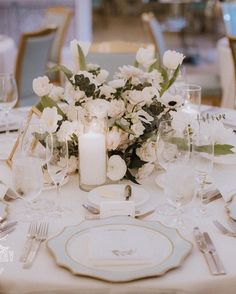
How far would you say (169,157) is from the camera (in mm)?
1452

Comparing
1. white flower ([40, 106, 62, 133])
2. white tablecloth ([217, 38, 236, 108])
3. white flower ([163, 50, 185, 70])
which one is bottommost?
white tablecloth ([217, 38, 236, 108])

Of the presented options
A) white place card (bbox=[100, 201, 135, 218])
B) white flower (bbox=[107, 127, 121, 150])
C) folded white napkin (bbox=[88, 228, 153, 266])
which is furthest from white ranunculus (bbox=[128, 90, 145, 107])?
folded white napkin (bbox=[88, 228, 153, 266])

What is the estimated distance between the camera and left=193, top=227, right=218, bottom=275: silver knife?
1.12 metres

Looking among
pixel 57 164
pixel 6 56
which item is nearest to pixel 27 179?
pixel 57 164

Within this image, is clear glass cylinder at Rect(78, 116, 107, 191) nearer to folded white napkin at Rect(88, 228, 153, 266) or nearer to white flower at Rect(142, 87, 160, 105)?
white flower at Rect(142, 87, 160, 105)

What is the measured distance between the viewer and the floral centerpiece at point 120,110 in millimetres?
1554

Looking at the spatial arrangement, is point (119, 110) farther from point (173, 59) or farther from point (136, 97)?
point (173, 59)

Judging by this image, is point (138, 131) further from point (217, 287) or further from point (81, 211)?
point (217, 287)

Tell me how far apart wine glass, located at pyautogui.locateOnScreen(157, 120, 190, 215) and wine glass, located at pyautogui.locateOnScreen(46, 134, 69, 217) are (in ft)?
0.85

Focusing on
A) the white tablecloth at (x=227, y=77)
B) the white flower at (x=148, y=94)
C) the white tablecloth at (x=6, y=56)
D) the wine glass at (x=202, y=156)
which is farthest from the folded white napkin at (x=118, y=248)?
the white tablecloth at (x=227, y=77)

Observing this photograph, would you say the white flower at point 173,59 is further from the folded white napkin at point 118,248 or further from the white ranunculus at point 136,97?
the folded white napkin at point 118,248

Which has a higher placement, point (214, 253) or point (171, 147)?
point (171, 147)

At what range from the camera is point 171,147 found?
1.45 metres

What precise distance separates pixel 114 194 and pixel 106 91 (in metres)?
0.34
